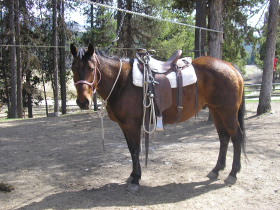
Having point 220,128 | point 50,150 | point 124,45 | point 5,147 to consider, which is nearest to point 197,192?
point 220,128

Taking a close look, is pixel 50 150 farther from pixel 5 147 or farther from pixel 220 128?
pixel 220 128

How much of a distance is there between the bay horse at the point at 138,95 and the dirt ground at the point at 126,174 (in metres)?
0.32

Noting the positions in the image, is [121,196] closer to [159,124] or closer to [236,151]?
[159,124]

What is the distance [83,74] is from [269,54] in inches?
318

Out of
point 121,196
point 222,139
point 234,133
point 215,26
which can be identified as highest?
point 215,26

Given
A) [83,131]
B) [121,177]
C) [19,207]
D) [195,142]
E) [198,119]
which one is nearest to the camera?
[19,207]

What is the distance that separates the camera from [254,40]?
10977 millimetres

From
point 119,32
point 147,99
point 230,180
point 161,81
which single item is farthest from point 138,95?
point 119,32

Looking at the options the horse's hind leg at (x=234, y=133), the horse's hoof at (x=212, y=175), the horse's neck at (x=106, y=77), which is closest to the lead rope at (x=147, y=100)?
the horse's neck at (x=106, y=77)

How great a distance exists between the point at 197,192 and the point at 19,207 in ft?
7.21

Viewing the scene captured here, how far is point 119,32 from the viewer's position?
318 inches

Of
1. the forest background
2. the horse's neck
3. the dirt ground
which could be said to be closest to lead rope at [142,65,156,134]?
the horse's neck

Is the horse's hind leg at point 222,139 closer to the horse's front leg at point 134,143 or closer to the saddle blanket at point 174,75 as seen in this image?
the saddle blanket at point 174,75

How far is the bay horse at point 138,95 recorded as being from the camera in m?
3.27
